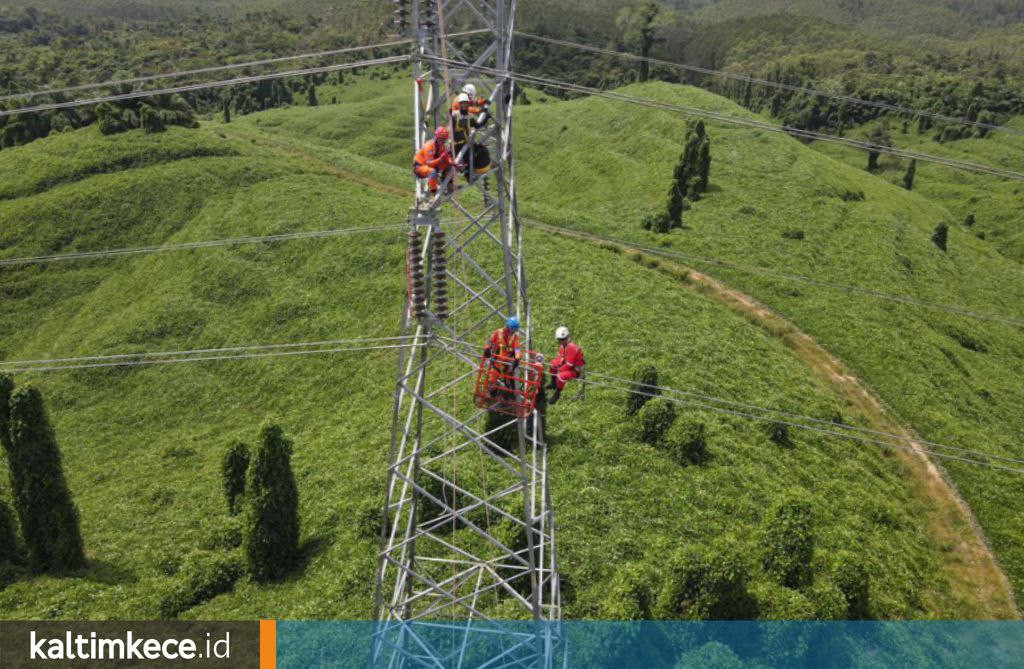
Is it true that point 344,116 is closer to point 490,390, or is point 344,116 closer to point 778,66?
point 490,390

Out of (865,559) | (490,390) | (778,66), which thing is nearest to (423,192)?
(490,390)

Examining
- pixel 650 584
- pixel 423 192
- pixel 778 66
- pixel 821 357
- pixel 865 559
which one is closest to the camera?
pixel 423 192

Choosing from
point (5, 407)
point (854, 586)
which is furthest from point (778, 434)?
point (5, 407)

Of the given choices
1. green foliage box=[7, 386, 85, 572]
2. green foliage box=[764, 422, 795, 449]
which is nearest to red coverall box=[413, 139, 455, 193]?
green foliage box=[7, 386, 85, 572]

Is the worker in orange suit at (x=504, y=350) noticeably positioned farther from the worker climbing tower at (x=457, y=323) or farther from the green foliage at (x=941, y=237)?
the green foliage at (x=941, y=237)

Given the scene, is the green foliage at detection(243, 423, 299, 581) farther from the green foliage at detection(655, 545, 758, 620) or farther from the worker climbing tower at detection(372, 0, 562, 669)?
the green foliage at detection(655, 545, 758, 620)

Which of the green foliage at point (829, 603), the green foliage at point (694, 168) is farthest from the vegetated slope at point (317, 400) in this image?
the green foliage at point (694, 168)
